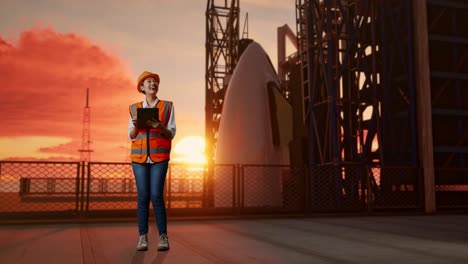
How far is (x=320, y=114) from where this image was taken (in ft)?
55.5

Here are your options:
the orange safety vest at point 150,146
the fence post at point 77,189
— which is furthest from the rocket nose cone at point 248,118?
the orange safety vest at point 150,146

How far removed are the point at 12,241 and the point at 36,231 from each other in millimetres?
1520

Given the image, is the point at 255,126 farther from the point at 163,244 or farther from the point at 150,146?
the point at 150,146

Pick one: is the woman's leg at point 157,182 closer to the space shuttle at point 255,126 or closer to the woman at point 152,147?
the woman at point 152,147

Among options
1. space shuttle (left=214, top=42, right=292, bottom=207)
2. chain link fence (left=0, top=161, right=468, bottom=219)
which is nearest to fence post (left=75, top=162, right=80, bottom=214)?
chain link fence (left=0, top=161, right=468, bottom=219)

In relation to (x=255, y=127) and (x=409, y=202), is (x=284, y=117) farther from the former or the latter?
(x=409, y=202)

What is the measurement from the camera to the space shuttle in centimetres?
1492

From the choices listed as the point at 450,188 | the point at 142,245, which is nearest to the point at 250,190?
the point at 450,188

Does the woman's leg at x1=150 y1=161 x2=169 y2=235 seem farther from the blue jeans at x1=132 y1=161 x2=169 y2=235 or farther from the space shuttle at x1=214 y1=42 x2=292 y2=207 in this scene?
the space shuttle at x1=214 y1=42 x2=292 y2=207

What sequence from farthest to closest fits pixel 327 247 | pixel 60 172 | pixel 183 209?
pixel 183 209 → pixel 60 172 → pixel 327 247

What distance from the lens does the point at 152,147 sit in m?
4.99

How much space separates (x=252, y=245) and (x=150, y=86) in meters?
2.23

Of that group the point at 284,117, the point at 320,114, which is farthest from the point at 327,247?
the point at 320,114

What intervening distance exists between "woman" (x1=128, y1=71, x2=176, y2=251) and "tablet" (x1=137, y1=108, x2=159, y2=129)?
5 centimetres
